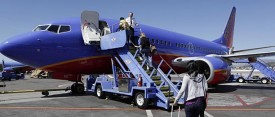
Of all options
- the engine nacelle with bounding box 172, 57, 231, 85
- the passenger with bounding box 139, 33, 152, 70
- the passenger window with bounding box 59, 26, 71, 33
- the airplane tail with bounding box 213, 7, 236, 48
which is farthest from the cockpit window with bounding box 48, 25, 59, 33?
the airplane tail with bounding box 213, 7, 236, 48

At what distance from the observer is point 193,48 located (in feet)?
70.4

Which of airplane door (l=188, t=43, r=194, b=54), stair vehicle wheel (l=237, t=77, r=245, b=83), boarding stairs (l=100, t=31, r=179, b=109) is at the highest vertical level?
airplane door (l=188, t=43, r=194, b=54)

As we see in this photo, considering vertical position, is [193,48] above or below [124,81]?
above

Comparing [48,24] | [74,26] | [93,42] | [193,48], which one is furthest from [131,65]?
[193,48]

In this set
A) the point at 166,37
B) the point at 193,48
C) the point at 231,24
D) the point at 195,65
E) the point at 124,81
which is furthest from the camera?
the point at 231,24

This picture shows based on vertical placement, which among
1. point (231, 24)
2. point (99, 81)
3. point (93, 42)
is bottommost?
point (99, 81)

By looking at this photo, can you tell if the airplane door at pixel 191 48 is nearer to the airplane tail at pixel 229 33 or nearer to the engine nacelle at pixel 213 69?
the engine nacelle at pixel 213 69

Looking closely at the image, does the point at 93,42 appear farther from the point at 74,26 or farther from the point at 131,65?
the point at 131,65

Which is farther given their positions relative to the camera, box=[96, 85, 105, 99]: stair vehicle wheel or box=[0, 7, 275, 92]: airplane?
box=[96, 85, 105, 99]: stair vehicle wheel

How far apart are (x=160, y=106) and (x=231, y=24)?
26247 mm

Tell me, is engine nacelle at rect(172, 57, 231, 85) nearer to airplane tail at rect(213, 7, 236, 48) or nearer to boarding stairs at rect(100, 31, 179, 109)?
boarding stairs at rect(100, 31, 179, 109)

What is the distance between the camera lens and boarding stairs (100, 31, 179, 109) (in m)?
10.6

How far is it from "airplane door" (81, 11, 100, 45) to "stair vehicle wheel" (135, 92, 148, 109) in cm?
383

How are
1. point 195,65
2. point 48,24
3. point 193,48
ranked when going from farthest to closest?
point 193,48, point 48,24, point 195,65
